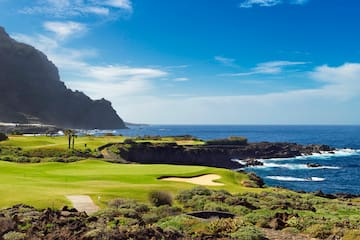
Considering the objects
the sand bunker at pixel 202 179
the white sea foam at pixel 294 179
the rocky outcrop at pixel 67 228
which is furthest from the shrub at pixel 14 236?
the white sea foam at pixel 294 179

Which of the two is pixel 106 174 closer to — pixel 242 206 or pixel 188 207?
pixel 188 207

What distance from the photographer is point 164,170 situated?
40875mm

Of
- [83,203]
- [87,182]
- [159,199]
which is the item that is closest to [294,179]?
[87,182]

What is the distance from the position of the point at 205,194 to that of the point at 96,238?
49.1 ft

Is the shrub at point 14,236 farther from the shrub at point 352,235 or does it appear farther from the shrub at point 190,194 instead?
the shrub at point 190,194

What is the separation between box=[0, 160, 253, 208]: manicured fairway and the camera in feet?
75.6

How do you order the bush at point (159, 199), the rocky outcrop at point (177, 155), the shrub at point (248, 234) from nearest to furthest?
the shrub at point (248, 234) → the bush at point (159, 199) → the rocky outcrop at point (177, 155)

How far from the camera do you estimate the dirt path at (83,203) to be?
2062 cm

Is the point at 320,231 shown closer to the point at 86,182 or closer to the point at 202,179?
the point at 86,182

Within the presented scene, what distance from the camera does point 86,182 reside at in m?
31.3

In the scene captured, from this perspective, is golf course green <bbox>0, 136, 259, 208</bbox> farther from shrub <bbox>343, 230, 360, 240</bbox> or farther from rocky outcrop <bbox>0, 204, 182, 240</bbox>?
shrub <bbox>343, 230, 360, 240</bbox>

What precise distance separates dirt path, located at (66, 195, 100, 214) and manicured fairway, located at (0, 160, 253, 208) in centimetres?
47

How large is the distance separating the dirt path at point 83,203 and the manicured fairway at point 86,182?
0.47 metres

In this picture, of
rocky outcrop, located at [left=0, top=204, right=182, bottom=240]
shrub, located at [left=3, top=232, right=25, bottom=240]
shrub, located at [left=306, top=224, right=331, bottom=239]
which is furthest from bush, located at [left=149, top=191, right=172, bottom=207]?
shrub, located at [left=3, top=232, right=25, bottom=240]
